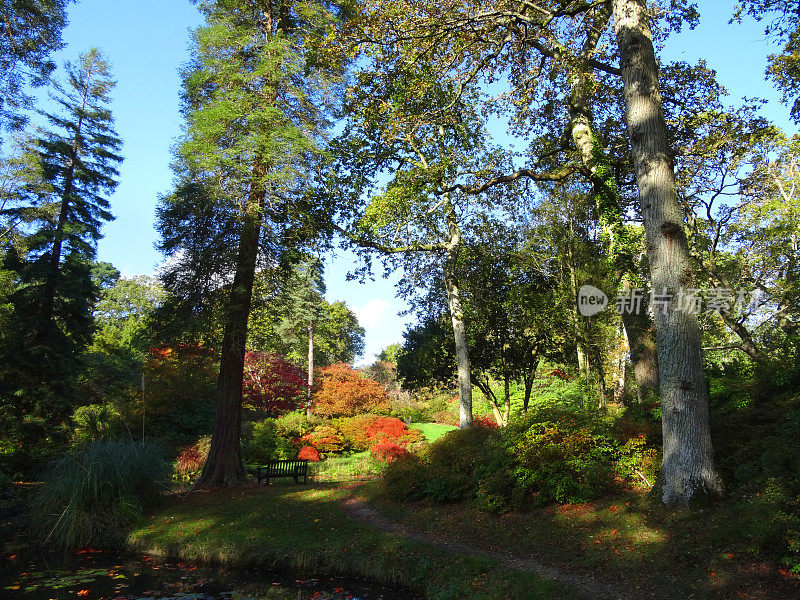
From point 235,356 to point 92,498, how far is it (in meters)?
4.49

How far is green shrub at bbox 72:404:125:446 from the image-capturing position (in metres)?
16.0

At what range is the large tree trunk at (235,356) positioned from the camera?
12.2 m

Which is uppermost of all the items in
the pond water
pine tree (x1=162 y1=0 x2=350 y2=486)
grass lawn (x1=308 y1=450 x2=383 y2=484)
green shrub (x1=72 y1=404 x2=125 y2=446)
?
pine tree (x1=162 y1=0 x2=350 y2=486)

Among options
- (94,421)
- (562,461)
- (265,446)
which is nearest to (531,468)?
(562,461)

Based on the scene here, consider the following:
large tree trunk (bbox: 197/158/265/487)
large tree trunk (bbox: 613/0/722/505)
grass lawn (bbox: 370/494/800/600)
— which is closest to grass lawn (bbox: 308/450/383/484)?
large tree trunk (bbox: 197/158/265/487)

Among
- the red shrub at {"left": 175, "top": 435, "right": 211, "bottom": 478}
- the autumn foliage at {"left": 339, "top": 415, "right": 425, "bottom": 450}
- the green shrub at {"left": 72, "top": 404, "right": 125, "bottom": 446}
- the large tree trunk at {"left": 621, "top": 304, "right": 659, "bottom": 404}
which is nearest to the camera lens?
the large tree trunk at {"left": 621, "top": 304, "right": 659, "bottom": 404}

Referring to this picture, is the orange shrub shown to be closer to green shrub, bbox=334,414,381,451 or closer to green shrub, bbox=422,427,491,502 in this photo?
green shrub, bbox=334,414,381,451

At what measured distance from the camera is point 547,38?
955 cm

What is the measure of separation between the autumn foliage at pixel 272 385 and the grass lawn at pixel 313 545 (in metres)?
12.4

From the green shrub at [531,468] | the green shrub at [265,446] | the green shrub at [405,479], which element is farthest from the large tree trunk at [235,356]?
the green shrub at [265,446]

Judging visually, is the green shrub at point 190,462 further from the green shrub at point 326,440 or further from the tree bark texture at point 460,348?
the tree bark texture at point 460,348

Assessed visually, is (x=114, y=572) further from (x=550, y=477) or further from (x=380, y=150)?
(x=380, y=150)

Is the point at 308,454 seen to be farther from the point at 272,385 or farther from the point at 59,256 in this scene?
the point at 59,256

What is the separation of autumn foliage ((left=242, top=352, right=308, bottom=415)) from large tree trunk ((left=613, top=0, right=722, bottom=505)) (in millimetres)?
20068
